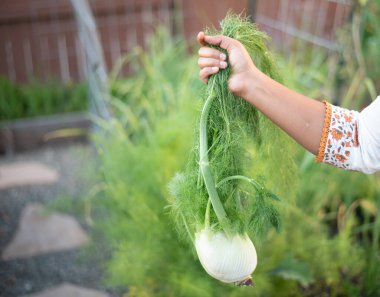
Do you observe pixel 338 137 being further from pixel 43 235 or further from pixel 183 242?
pixel 43 235

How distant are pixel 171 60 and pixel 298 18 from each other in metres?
1.88

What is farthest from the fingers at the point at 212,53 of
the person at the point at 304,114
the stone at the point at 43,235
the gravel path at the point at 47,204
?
the stone at the point at 43,235

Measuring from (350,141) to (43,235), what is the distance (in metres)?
2.07

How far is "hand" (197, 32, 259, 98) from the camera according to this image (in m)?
1.24

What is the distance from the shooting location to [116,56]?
5055 millimetres

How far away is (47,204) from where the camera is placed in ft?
10.5

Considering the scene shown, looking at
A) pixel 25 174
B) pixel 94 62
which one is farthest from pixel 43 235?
pixel 94 62

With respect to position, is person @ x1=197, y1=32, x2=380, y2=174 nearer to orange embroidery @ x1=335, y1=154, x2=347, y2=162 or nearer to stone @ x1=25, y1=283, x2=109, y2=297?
orange embroidery @ x1=335, y1=154, x2=347, y2=162

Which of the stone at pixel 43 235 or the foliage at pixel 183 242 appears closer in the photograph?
the foliage at pixel 183 242

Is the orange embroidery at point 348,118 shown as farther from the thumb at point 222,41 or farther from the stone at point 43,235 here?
the stone at point 43,235

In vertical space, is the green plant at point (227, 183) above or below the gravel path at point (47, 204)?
above

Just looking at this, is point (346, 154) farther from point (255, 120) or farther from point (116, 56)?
point (116, 56)

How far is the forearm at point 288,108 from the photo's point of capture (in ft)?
4.08

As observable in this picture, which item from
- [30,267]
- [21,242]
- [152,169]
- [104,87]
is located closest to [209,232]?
[152,169]
